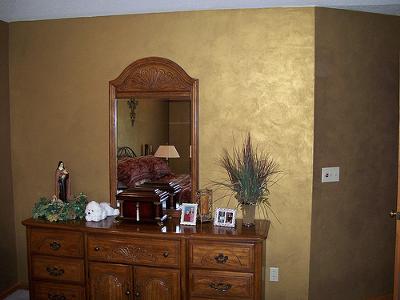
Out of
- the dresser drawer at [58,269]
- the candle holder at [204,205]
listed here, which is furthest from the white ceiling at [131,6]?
the dresser drawer at [58,269]

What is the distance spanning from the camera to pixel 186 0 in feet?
8.95

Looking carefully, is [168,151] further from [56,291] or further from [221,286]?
[56,291]

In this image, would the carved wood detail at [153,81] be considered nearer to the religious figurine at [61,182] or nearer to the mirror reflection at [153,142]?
the mirror reflection at [153,142]

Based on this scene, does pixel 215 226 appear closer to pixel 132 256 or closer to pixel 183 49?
pixel 132 256

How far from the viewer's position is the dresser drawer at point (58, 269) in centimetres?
269

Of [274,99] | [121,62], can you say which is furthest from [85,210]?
[274,99]

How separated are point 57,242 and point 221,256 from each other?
1.20m

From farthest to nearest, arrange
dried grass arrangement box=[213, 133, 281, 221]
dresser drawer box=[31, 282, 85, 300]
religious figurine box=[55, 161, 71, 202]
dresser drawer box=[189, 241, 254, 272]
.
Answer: religious figurine box=[55, 161, 71, 202] < dresser drawer box=[31, 282, 85, 300] < dried grass arrangement box=[213, 133, 281, 221] < dresser drawer box=[189, 241, 254, 272]

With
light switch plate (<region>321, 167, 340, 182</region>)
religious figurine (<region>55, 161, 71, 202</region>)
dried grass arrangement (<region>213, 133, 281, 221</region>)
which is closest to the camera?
dried grass arrangement (<region>213, 133, 281, 221</region>)

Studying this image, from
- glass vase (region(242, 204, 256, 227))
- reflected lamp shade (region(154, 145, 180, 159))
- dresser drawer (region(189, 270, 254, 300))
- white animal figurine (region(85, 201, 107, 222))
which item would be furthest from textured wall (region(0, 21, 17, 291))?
glass vase (region(242, 204, 256, 227))

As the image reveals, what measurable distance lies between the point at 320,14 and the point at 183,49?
1.04 m

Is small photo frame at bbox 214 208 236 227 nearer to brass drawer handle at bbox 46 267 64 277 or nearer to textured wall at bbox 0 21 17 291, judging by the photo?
brass drawer handle at bbox 46 267 64 277

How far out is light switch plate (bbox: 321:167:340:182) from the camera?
2.80 m

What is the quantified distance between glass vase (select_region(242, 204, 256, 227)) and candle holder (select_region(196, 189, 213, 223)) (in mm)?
262
